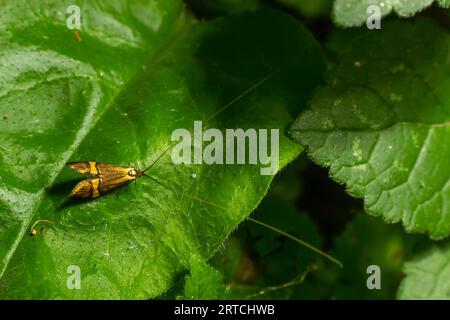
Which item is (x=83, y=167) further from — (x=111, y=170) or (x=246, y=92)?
(x=246, y=92)

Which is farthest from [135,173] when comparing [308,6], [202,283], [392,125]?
[308,6]

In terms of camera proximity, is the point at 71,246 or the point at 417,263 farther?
the point at 417,263

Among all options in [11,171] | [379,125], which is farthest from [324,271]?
[11,171]

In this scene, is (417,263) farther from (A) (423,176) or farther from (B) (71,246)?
(B) (71,246)

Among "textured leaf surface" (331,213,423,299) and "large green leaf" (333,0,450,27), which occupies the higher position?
"large green leaf" (333,0,450,27)

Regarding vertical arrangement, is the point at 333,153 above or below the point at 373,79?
below

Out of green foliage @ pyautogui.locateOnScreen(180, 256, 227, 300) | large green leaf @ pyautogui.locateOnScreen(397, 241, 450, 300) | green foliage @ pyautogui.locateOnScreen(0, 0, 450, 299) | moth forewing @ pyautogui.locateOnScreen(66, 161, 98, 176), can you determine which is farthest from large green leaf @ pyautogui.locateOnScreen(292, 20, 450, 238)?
moth forewing @ pyautogui.locateOnScreen(66, 161, 98, 176)

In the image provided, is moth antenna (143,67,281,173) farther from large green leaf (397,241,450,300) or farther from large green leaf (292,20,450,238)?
large green leaf (397,241,450,300)

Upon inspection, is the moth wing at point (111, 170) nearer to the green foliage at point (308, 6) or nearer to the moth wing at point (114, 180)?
the moth wing at point (114, 180)
